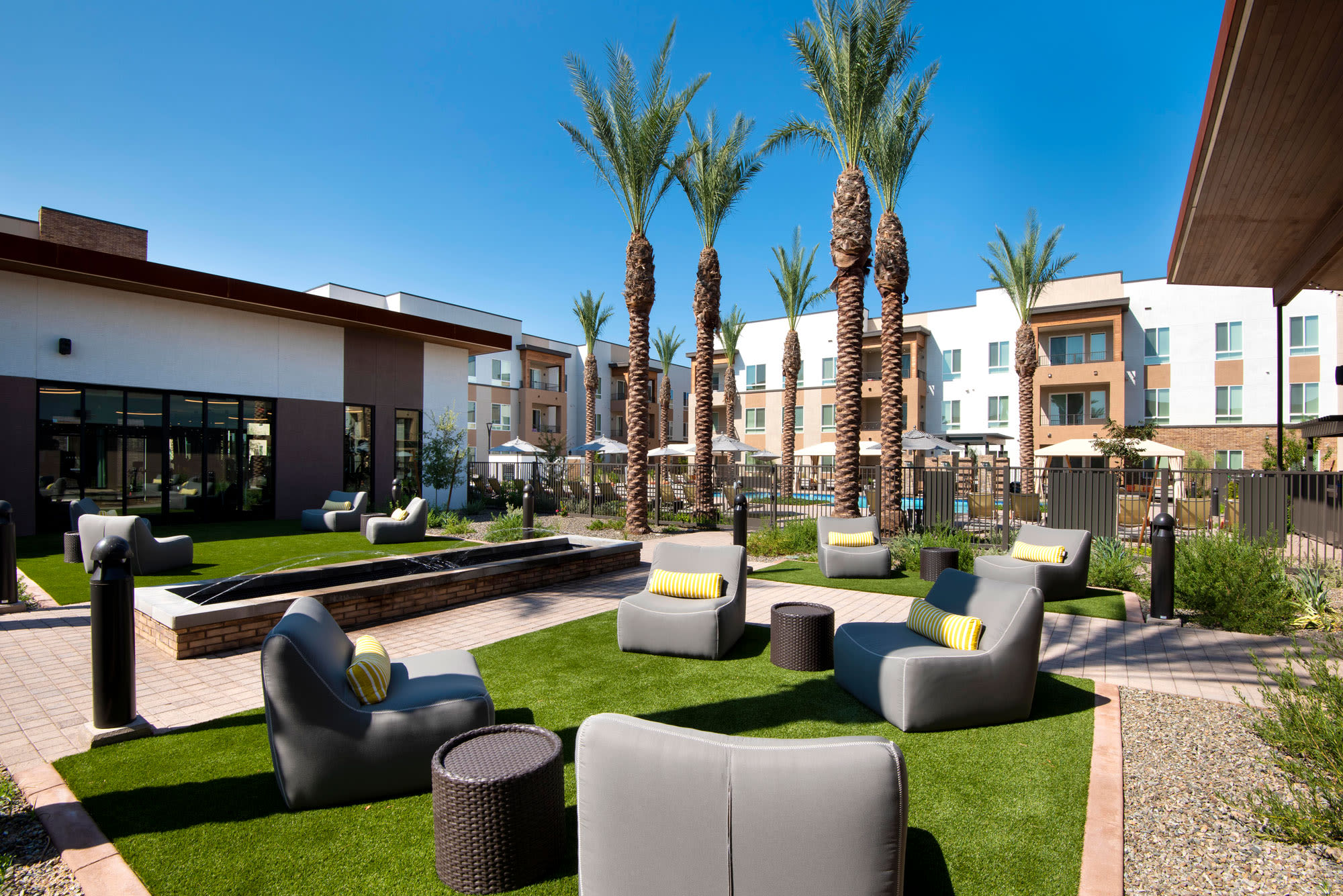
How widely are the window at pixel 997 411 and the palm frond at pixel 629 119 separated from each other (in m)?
29.1

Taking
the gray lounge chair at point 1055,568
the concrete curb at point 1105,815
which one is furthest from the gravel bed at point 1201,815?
the gray lounge chair at point 1055,568

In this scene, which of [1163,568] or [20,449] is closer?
[1163,568]

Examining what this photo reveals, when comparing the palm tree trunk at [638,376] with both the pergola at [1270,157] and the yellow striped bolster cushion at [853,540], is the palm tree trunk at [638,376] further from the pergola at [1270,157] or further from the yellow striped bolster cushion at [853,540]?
the pergola at [1270,157]

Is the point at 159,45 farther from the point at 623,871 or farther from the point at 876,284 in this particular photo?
the point at 876,284

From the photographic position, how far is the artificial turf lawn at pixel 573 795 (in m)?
2.93

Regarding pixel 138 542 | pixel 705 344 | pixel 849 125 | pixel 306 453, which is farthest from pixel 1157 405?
pixel 138 542

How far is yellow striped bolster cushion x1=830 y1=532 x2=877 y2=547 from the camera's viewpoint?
10.5 m

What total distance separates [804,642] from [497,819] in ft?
11.6

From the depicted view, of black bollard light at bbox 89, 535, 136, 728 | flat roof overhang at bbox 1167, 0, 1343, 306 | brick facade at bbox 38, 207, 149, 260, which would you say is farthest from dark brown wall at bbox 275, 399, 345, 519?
flat roof overhang at bbox 1167, 0, 1343, 306

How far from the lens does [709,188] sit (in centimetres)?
1778

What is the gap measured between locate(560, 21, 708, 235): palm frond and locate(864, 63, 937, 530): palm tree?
4463mm

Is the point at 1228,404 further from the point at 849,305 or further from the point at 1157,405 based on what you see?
the point at 849,305

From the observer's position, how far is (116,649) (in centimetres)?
428

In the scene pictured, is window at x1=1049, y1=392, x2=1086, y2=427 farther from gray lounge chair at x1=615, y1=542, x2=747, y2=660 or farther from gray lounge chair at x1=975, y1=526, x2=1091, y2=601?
gray lounge chair at x1=615, y1=542, x2=747, y2=660
